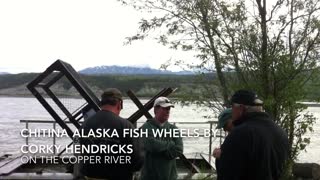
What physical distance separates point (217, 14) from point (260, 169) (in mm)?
6440

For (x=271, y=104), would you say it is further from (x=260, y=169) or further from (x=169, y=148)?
(x=260, y=169)

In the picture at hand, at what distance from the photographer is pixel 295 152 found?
9.97 m

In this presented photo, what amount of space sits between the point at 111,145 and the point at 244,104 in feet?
5.57

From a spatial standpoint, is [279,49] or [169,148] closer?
[169,148]

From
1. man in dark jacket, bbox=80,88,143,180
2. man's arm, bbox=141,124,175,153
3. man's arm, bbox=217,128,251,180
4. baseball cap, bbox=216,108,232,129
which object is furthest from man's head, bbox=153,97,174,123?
man's arm, bbox=217,128,251,180

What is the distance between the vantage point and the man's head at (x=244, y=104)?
4254 mm

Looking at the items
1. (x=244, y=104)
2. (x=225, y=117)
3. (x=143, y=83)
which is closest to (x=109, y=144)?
(x=225, y=117)

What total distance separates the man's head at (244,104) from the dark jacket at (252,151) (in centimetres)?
5

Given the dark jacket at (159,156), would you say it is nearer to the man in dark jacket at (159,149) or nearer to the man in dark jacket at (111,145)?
the man in dark jacket at (159,149)

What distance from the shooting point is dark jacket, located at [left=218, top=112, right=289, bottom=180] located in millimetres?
4031

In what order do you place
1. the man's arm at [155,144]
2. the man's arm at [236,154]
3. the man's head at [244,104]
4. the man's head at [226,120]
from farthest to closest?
the man's arm at [155,144]
the man's head at [226,120]
the man's head at [244,104]
the man's arm at [236,154]

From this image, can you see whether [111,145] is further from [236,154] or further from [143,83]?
[143,83]

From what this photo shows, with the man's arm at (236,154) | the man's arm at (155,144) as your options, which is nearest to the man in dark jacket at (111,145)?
the man's arm at (155,144)

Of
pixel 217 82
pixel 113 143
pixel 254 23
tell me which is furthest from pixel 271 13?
pixel 113 143
